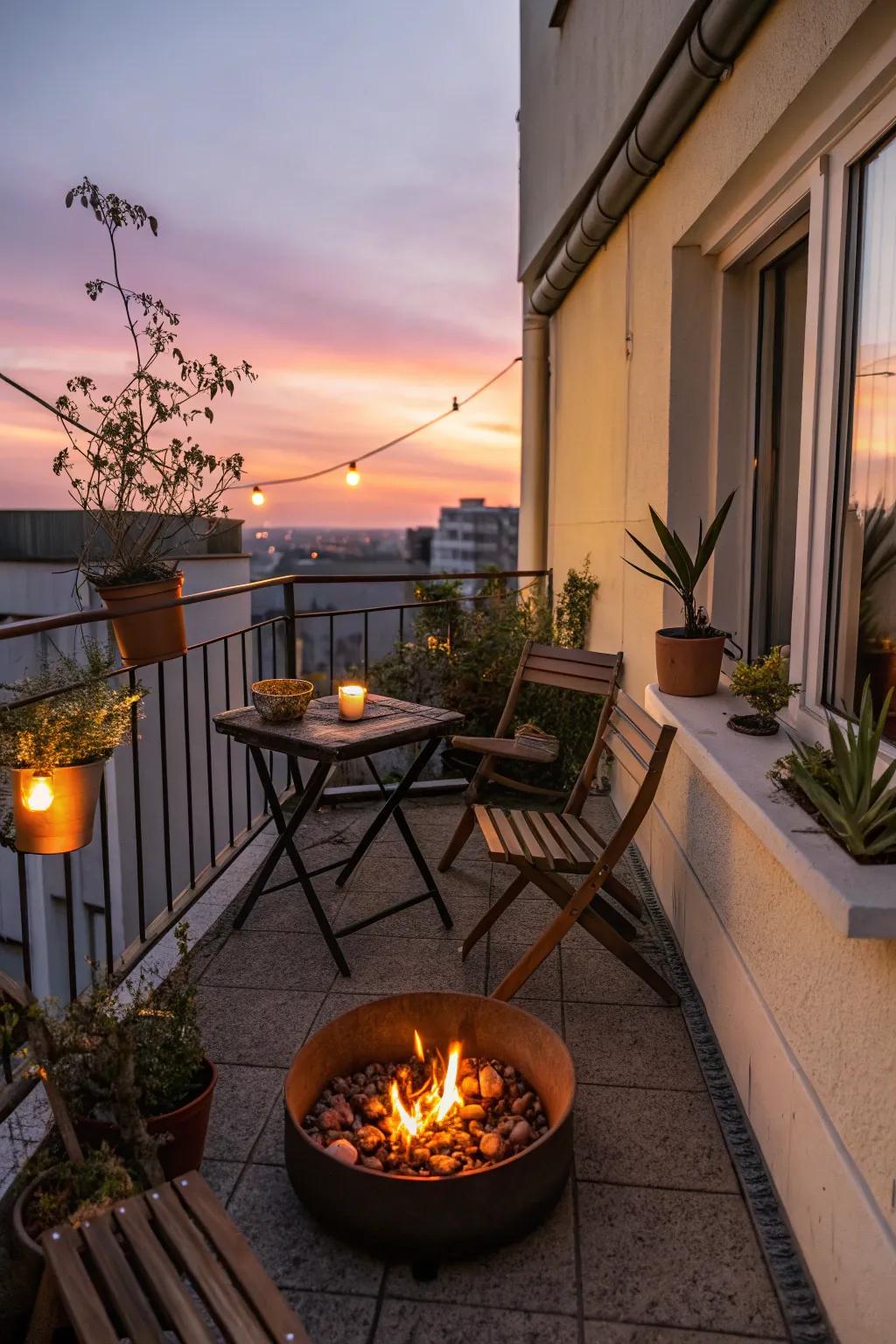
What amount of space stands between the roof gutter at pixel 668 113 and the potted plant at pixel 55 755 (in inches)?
88.6

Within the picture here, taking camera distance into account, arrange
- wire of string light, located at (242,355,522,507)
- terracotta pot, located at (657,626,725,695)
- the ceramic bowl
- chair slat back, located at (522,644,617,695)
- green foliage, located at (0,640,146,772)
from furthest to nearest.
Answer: wire of string light, located at (242,355,522,507) < chair slat back, located at (522,644,617,695) < the ceramic bowl < terracotta pot, located at (657,626,725,695) < green foliage, located at (0,640,146,772)

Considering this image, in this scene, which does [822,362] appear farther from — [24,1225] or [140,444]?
[24,1225]

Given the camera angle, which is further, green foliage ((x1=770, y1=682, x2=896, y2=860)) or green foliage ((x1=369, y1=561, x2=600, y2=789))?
green foliage ((x1=369, y1=561, x2=600, y2=789))

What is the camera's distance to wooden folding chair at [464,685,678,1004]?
2445 millimetres

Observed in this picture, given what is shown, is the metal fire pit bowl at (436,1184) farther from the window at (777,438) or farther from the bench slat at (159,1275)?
the window at (777,438)

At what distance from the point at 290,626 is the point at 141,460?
1523mm

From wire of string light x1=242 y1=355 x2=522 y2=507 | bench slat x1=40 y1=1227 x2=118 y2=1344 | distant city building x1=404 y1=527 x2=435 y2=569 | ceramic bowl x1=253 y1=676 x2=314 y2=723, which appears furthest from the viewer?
distant city building x1=404 y1=527 x2=435 y2=569

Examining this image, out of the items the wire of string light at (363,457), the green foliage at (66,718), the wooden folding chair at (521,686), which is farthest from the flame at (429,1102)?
the wire of string light at (363,457)

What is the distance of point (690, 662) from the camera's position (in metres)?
2.69

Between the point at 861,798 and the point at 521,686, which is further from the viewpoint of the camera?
the point at 521,686

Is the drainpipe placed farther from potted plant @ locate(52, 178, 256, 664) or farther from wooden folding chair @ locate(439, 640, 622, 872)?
potted plant @ locate(52, 178, 256, 664)

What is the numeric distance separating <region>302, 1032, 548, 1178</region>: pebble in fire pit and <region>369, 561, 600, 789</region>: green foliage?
7.62 feet

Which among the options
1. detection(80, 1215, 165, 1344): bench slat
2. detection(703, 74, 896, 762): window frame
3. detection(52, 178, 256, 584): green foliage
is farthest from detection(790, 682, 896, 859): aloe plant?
detection(52, 178, 256, 584): green foliage

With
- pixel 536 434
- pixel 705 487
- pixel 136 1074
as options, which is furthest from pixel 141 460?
pixel 536 434
